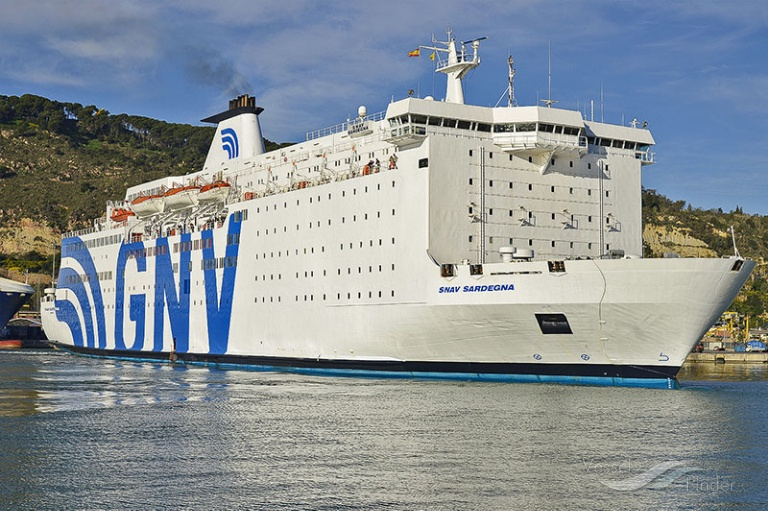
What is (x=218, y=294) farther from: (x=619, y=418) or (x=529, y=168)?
(x=619, y=418)

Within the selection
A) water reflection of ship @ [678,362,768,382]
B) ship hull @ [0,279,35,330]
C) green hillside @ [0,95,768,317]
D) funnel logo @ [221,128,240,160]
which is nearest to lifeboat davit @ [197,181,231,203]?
funnel logo @ [221,128,240,160]

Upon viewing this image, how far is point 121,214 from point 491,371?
1067 inches

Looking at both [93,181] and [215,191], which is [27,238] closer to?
[93,181]

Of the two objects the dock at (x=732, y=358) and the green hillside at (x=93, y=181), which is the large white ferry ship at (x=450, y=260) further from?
the green hillside at (x=93, y=181)

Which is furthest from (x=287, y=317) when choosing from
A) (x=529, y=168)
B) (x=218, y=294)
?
(x=529, y=168)

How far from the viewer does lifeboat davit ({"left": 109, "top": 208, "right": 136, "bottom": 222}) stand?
4869 centimetres

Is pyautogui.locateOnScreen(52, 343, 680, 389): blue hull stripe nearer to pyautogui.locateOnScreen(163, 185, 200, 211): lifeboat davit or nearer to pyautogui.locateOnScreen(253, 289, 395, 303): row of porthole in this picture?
pyautogui.locateOnScreen(253, 289, 395, 303): row of porthole

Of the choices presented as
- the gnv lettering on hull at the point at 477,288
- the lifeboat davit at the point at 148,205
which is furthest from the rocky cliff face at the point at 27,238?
the gnv lettering on hull at the point at 477,288

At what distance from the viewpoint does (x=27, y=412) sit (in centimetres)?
2322

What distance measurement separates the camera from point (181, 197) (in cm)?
4406

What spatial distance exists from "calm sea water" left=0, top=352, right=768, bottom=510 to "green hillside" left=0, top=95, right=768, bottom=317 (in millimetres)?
68102

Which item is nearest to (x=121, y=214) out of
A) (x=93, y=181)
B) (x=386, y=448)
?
(x=386, y=448)

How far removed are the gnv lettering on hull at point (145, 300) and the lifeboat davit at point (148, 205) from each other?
6.17ft

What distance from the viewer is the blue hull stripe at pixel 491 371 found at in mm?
26703
